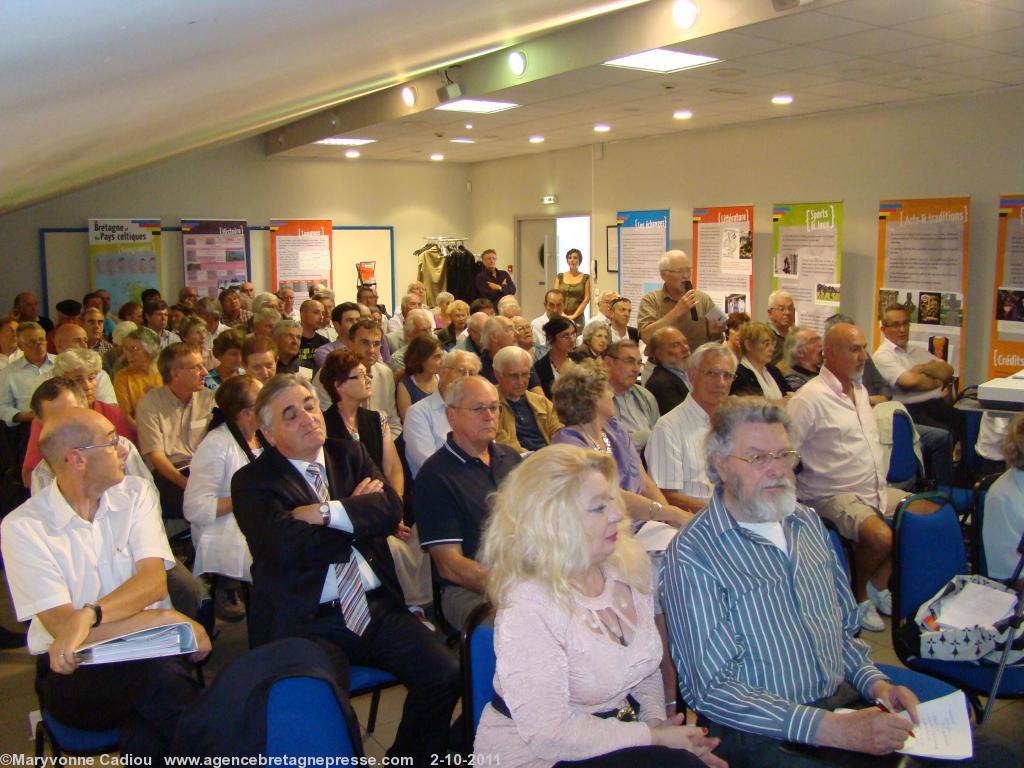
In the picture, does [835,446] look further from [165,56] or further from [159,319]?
[159,319]

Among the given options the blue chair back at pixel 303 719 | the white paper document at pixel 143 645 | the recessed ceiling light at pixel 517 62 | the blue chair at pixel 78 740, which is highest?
the recessed ceiling light at pixel 517 62

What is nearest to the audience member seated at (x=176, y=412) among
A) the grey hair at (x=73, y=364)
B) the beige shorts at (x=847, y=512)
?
the grey hair at (x=73, y=364)

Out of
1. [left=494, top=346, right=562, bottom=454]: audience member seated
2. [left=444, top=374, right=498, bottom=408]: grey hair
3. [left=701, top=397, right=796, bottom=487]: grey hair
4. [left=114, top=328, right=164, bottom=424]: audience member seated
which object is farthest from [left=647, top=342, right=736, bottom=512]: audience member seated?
[left=114, top=328, right=164, bottom=424]: audience member seated

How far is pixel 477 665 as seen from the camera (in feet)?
6.66

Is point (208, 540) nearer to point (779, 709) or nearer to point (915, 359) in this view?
point (779, 709)

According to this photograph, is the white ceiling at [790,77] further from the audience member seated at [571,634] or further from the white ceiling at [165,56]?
the audience member seated at [571,634]

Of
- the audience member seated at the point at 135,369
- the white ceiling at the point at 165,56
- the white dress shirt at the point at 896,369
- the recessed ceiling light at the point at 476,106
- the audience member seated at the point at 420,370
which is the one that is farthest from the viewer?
the recessed ceiling light at the point at 476,106

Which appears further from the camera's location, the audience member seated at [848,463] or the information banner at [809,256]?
the information banner at [809,256]

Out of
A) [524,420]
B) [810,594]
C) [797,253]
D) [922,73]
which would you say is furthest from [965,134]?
[810,594]

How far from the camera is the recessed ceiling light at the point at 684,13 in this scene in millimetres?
5035

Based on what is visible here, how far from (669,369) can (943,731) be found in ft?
10.1

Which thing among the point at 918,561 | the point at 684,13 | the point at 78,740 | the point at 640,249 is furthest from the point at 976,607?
the point at 640,249

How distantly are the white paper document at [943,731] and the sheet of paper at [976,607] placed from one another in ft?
1.61

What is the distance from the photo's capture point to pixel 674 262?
627 centimetres
